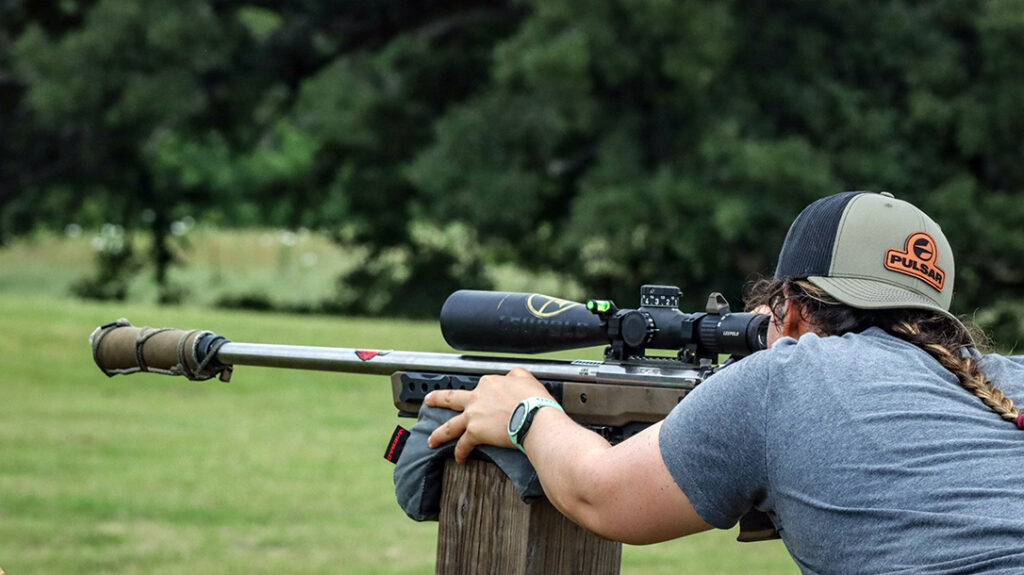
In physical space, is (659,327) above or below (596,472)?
above

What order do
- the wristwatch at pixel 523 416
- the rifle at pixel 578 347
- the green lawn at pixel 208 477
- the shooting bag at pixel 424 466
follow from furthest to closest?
the green lawn at pixel 208 477
the shooting bag at pixel 424 466
the rifle at pixel 578 347
the wristwatch at pixel 523 416

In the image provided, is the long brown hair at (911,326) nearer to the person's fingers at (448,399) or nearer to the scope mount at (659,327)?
the scope mount at (659,327)

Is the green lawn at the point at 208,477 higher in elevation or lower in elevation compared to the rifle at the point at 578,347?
lower

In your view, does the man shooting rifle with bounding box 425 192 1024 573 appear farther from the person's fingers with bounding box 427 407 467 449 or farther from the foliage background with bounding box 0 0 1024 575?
the foliage background with bounding box 0 0 1024 575

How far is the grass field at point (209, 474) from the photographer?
20.3ft

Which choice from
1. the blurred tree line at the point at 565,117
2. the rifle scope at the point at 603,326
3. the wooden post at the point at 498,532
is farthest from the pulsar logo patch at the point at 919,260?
the blurred tree line at the point at 565,117

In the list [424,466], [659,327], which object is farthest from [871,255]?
[424,466]

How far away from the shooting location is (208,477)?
790 centimetres

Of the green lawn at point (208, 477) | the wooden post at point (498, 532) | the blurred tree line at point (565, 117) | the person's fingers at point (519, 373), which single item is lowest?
the green lawn at point (208, 477)

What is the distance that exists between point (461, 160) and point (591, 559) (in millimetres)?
14884

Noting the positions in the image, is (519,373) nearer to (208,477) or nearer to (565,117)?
(208,477)

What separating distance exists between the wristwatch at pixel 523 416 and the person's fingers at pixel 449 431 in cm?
16

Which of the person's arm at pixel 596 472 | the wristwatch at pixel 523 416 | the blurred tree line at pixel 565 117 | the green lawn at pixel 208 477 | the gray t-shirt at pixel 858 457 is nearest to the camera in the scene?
the gray t-shirt at pixel 858 457

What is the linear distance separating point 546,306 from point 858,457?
98 centimetres
